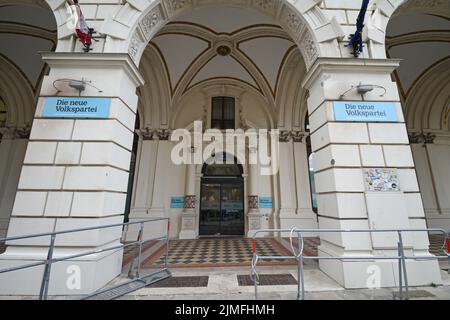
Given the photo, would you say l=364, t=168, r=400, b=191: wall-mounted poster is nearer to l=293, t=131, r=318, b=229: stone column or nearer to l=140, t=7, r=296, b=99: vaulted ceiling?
l=293, t=131, r=318, b=229: stone column

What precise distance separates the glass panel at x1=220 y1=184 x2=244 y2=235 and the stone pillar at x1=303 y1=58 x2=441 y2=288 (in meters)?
5.72

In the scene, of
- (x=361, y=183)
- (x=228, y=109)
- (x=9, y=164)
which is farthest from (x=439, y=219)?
(x=9, y=164)

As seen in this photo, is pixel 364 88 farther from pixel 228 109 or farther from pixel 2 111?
pixel 2 111

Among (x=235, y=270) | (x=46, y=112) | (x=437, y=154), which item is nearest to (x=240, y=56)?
(x=46, y=112)

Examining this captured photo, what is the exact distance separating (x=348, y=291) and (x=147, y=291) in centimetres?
362

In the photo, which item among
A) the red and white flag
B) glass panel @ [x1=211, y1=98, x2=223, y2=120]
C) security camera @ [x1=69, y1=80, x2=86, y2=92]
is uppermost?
glass panel @ [x1=211, y1=98, x2=223, y2=120]

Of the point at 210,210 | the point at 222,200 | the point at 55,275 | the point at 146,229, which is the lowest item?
the point at 55,275

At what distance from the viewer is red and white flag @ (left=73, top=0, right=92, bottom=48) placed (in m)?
4.15

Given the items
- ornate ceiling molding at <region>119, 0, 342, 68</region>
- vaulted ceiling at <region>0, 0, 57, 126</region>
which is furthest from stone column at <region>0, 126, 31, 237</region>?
ornate ceiling molding at <region>119, 0, 342, 68</region>

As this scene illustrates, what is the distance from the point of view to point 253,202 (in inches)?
392

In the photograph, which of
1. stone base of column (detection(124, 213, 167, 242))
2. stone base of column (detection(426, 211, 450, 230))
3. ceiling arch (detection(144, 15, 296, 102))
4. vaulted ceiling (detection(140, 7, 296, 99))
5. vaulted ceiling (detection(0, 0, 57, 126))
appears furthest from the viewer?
stone base of column (detection(426, 211, 450, 230))

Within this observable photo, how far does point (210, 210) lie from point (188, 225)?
1.37 m

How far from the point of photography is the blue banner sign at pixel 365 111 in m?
4.35

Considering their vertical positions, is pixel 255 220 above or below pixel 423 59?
below
